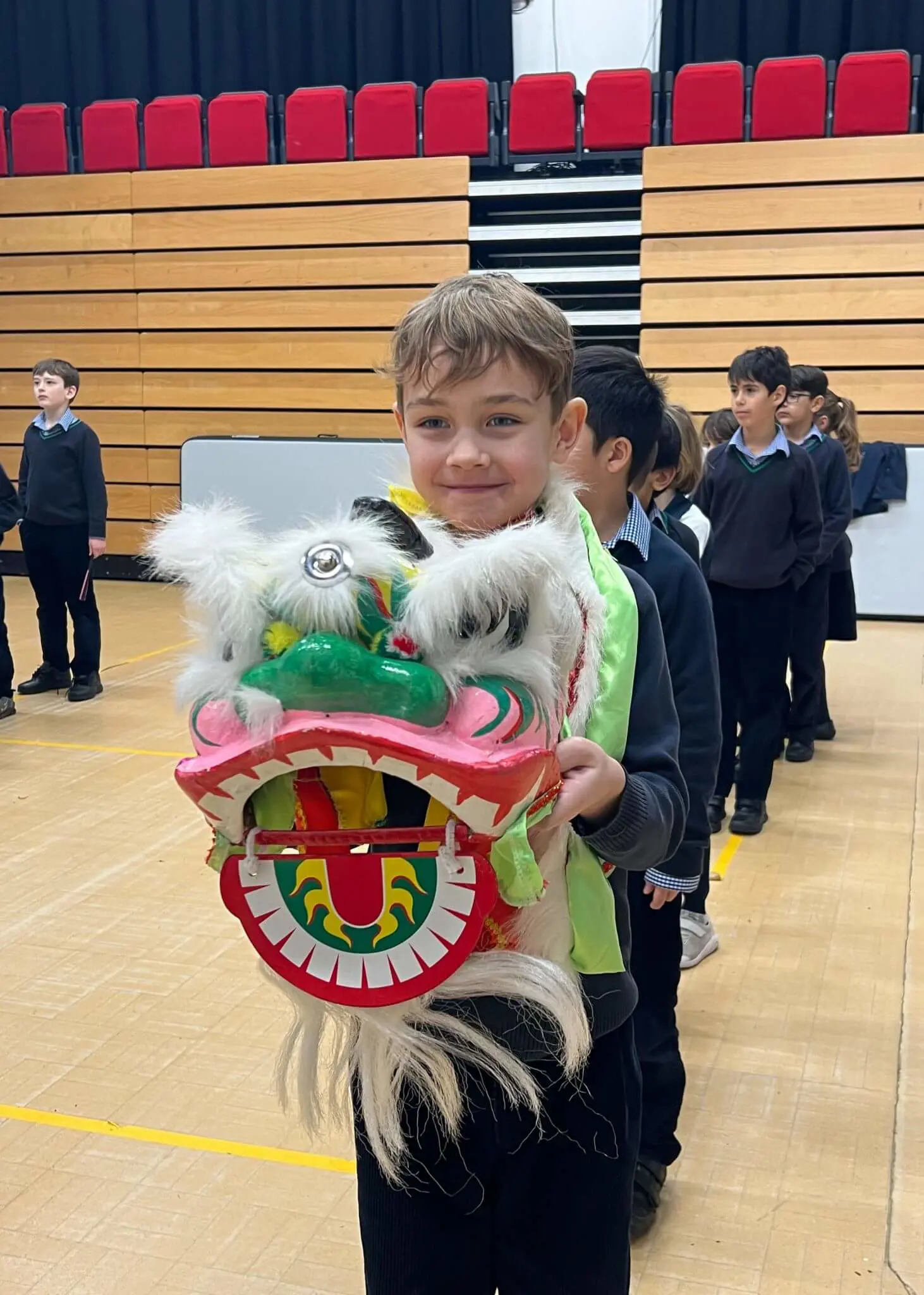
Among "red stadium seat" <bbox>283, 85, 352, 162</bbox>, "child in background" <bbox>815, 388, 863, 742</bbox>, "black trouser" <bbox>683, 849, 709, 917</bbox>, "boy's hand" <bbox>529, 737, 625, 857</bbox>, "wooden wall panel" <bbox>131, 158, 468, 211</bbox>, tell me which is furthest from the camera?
"red stadium seat" <bbox>283, 85, 352, 162</bbox>

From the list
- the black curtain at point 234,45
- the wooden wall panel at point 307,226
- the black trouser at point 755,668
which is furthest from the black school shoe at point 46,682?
the black curtain at point 234,45

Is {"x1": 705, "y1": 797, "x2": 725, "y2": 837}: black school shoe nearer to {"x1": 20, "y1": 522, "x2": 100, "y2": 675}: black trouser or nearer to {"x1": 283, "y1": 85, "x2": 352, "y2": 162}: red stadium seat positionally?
{"x1": 20, "y1": 522, "x2": 100, "y2": 675}: black trouser

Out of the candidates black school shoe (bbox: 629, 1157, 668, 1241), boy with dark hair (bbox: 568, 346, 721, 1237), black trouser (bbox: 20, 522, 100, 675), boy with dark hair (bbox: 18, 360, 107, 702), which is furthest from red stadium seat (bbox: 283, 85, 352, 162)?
black school shoe (bbox: 629, 1157, 668, 1241)

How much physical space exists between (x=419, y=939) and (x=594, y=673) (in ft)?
0.94

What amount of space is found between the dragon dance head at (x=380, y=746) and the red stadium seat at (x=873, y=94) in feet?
25.2

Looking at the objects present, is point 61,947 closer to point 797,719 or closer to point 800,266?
point 797,719

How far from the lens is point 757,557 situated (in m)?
3.50

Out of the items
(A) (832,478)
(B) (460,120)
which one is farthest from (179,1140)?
(B) (460,120)

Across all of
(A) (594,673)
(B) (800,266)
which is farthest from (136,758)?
(B) (800,266)

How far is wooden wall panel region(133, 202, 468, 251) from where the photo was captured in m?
8.37

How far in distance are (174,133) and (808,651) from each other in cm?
686

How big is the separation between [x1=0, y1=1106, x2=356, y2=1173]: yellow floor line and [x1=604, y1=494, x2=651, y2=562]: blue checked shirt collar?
1.14m

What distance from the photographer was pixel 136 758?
4.36 m

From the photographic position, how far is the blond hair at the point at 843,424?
15.5ft
